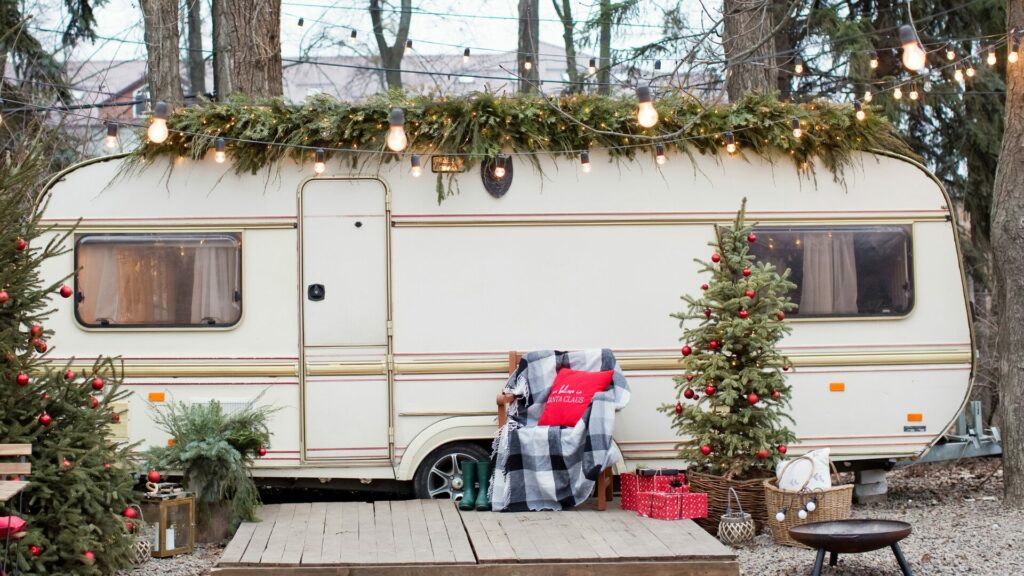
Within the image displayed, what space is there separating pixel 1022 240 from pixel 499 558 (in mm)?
4626

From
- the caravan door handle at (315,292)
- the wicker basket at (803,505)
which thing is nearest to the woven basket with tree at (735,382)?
the wicker basket at (803,505)

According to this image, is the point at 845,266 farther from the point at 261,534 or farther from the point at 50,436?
the point at 50,436

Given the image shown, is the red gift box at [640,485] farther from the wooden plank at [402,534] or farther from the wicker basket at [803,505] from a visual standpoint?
the wooden plank at [402,534]

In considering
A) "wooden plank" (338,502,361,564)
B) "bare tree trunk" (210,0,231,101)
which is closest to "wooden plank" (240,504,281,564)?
"wooden plank" (338,502,361,564)

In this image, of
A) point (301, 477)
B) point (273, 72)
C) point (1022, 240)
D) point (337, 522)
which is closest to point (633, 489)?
point (337, 522)

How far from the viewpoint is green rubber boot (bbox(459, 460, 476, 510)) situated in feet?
23.4

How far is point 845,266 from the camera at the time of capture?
25.9ft

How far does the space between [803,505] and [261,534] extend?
3131 mm

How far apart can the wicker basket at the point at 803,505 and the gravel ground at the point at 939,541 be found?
0.36ft

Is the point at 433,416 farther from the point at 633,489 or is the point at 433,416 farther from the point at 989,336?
the point at 989,336

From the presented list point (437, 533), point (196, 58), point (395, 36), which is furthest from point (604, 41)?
point (437, 533)

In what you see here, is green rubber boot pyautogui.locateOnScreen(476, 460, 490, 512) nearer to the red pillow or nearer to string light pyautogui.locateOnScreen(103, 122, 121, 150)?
the red pillow

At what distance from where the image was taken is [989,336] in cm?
1166

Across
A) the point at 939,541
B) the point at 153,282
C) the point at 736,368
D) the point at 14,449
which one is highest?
the point at 153,282
